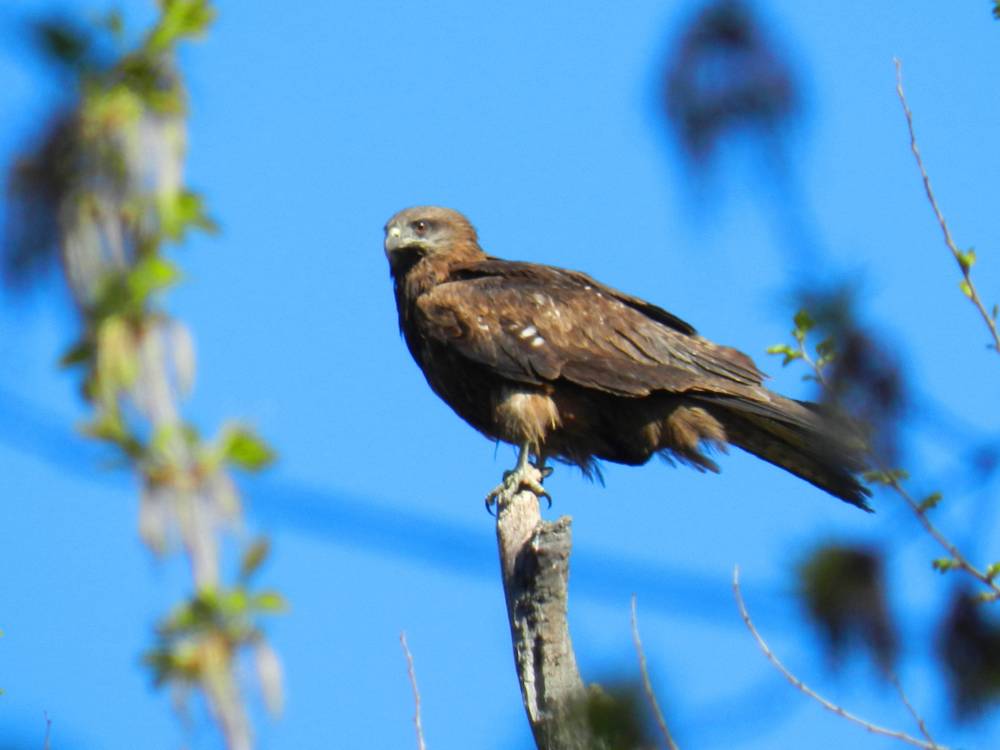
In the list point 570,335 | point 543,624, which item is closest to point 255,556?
point 543,624

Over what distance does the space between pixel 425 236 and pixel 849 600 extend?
20.8 ft

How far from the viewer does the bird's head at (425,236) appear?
853cm

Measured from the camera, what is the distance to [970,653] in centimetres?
261

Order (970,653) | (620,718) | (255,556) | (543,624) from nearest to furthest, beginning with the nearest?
(255,556) < (970,653) < (620,718) < (543,624)

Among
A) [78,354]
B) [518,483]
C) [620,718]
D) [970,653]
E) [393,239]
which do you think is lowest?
[970,653]

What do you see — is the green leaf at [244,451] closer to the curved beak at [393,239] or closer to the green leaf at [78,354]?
the green leaf at [78,354]

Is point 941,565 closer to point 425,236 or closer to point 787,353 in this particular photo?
point 787,353

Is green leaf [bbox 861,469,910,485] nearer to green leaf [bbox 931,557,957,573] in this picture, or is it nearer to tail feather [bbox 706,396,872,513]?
green leaf [bbox 931,557,957,573]

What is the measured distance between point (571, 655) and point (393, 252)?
3.77 metres

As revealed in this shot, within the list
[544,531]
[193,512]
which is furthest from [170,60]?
[544,531]

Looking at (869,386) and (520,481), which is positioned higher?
(520,481)

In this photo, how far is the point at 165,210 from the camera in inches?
88.5

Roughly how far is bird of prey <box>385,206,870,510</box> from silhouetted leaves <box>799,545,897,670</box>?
4761mm

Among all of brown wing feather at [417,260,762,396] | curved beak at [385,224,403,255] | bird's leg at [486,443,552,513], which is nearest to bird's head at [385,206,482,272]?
curved beak at [385,224,403,255]
